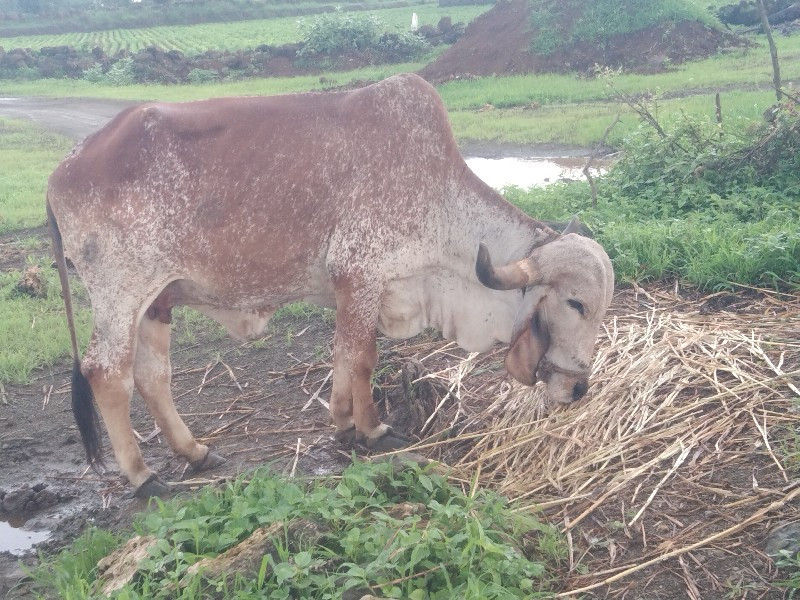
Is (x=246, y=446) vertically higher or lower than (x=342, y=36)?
lower

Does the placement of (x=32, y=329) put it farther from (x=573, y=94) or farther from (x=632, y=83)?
(x=632, y=83)

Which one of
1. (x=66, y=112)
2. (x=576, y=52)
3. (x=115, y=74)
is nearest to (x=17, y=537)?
(x=66, y=112)

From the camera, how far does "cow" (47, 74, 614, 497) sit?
348 centimetres

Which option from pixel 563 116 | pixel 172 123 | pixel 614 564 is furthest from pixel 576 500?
pixel 563 116

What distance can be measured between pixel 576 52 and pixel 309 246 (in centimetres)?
1330

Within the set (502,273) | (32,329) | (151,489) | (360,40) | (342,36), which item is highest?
(342,36)

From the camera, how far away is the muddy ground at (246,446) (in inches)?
105

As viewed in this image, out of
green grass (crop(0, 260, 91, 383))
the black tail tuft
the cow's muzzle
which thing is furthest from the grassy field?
the black tail tuft

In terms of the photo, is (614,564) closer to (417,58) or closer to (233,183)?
(233,183)

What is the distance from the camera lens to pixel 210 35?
29219 millimetres

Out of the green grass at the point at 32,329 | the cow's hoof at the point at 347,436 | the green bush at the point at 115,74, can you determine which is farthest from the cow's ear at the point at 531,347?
the green bush at the point at 115,74

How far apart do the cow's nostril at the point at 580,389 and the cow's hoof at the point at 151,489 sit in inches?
65.1

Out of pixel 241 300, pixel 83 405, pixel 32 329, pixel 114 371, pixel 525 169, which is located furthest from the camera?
pixel 525 169

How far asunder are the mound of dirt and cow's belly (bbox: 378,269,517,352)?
11784 millimetres
